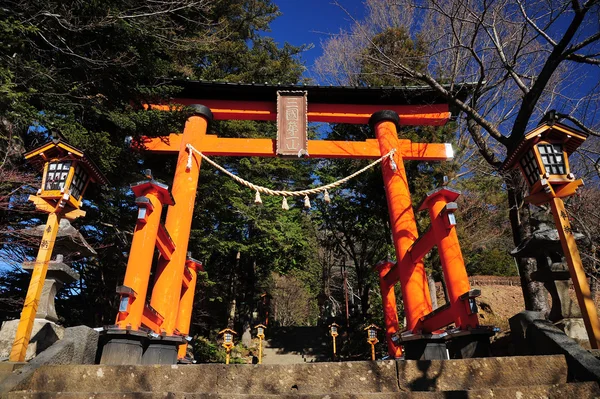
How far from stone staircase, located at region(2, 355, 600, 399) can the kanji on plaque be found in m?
4.57

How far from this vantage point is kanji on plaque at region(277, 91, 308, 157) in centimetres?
702

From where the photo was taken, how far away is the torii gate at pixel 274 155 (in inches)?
179

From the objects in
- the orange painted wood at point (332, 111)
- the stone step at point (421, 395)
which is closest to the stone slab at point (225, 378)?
the stone step at point (421, 395)

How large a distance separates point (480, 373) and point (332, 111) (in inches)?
233

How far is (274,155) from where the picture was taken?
23.5 ft

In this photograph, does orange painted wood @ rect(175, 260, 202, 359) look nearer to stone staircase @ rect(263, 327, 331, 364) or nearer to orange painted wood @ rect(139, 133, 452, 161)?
orange painted wood @ rect(139, 133, 452, 161)

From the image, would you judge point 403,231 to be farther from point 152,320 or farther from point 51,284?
point 51,284

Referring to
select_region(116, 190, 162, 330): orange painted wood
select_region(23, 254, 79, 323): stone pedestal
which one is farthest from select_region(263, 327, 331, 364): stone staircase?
select_region(116, 190, 162, 330): orange painted wood

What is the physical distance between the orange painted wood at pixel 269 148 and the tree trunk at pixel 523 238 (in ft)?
4.53

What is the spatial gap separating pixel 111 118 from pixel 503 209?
13750 millimetres

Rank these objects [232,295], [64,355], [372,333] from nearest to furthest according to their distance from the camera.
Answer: [64,355]
[372,333]
[232,295]

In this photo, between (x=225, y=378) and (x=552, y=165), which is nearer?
(x=225, y=378)

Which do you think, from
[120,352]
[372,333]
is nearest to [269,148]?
[120,352]

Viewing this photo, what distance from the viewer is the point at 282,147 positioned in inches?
277
